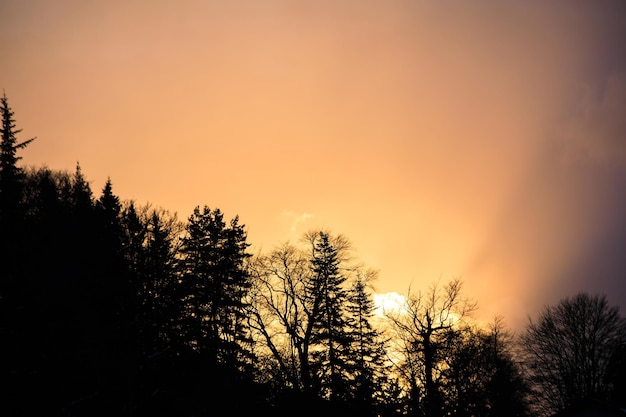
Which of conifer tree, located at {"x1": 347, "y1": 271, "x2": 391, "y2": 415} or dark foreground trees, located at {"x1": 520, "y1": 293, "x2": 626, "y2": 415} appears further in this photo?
dark foreground trees, located at {"x1": 520, "y1": 293, "x2": 626, "y2": 415}

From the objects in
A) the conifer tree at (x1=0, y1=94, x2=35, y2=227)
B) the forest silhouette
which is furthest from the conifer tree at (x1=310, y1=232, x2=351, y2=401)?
the conifer tree at (x1=0, y1=94, x2=35, y2=227)

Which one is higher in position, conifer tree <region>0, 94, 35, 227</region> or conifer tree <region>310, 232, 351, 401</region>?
conifer tree <region>0, 94, 35, 227</region>

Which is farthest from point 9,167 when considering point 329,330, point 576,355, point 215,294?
point 576,355

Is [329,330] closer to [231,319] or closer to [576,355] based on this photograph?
[231,319]

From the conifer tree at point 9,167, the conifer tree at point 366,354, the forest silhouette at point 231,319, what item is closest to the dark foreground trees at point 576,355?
the forest silhouette at point 231,319

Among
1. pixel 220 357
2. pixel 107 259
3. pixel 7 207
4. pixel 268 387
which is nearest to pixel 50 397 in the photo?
pixel 107 259

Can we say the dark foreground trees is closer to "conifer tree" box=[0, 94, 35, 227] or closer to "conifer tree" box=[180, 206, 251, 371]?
"conifer tree" box=[180, 206, 251, 371]

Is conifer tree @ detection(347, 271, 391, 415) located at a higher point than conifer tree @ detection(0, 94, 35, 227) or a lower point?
lower

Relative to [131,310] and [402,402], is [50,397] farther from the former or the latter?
[402,402]

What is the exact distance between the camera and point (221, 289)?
32.3m

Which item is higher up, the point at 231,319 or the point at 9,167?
the point at 9,167

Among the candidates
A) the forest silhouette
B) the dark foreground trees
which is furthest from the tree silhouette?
the dark foreground trees

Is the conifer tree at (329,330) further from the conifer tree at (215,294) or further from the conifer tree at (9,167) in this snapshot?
the conifer tree at (9,167)

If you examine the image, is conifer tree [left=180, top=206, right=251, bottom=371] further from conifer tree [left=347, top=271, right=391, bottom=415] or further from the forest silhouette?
conifer tree [left=347, top=271, right=391, bottom=415]
